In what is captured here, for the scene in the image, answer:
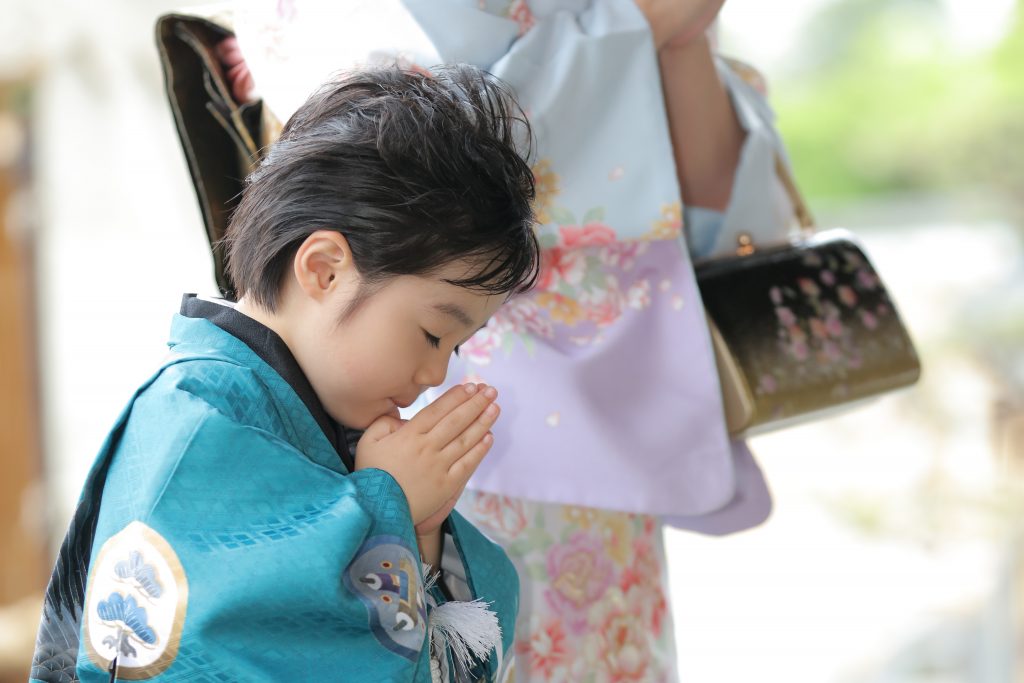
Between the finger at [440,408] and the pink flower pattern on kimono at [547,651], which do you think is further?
the pink flower pattern on kimono at [547,651]

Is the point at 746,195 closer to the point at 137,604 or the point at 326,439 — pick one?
the point at 326,439

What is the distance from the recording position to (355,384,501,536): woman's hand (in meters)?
0.81

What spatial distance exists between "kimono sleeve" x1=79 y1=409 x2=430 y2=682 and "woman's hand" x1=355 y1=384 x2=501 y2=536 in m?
0.06

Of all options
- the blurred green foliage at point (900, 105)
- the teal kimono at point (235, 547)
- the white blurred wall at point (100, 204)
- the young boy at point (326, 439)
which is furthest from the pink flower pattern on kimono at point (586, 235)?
the blurred green foliage at point (900, 105)

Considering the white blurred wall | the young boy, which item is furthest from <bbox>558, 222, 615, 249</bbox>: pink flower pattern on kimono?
the white blurred wall

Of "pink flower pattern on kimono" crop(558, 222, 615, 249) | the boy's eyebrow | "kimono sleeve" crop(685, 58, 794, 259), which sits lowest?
"kimono sleeve" crop(685, 58, 794, 259)

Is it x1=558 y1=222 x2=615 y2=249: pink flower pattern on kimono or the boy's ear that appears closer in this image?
the boy's ear

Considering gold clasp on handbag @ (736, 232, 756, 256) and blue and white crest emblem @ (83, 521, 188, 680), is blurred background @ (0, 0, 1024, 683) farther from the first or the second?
blue and white crest emblem @ (83, 521, 188, 680)

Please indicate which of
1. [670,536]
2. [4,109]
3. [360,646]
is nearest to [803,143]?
[670,536]

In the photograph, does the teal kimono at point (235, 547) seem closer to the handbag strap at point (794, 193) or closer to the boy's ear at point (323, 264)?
the boy's ear at point (323, 264)

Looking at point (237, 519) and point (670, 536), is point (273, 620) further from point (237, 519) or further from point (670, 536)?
point (670, 536)

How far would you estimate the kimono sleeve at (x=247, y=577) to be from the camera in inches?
27.7

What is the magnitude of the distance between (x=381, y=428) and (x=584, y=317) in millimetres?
284

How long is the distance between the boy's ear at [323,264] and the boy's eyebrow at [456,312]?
0.07 metres
